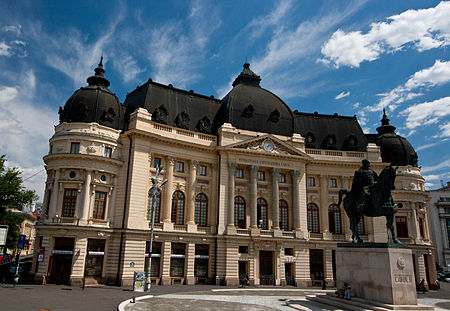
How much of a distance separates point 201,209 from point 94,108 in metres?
17.1

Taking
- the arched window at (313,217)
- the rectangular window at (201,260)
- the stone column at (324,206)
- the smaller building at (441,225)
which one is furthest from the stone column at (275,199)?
the smaller building at (441,225)

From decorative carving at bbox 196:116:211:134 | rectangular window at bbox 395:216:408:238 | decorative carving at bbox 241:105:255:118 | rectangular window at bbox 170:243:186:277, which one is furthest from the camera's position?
rectangular window at bbox 395:216:408:238

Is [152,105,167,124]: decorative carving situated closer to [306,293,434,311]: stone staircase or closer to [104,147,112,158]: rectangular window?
[104,147,112,158]: rectangular window

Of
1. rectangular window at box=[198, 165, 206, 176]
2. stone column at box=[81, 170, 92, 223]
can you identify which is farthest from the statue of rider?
stone column at box=[81, 170, 92, 223]

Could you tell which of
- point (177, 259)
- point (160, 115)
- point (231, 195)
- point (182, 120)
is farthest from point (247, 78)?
point (177, 259)

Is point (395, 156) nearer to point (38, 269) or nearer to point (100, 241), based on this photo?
point (100, 241)

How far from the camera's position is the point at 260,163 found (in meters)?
46.9

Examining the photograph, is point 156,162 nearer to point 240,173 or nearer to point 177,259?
point 240,173

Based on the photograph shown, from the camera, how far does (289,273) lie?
45594 mm

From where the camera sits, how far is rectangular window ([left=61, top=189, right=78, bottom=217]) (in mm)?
37969

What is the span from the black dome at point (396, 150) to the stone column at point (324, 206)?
12507 millimetres

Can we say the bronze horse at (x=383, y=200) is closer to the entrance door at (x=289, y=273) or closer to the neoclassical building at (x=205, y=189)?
the neoclassical building at (x=205, y=189)

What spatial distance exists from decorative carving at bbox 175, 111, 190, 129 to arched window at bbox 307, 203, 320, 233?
20035 millimetres

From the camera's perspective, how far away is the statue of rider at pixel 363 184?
24862 mm
